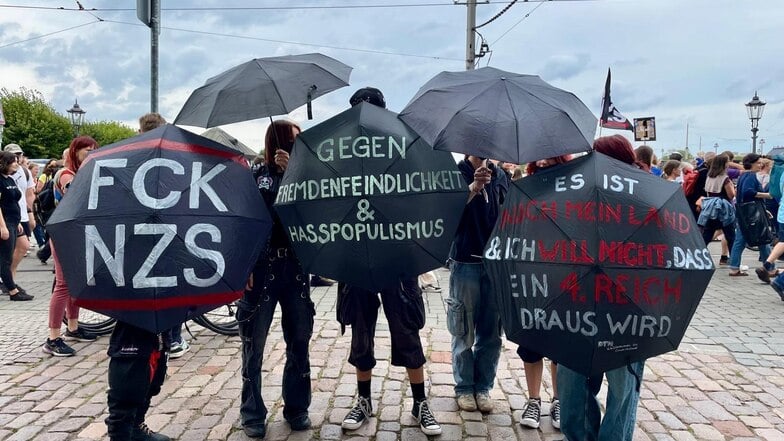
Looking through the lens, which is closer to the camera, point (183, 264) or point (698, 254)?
point (698, 254)

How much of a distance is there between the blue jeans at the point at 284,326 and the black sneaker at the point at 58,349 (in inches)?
102

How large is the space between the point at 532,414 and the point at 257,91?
2.70 meters

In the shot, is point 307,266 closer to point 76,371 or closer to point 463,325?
point 463,325

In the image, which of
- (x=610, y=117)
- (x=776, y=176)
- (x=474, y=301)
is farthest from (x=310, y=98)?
(x=610, y=117)

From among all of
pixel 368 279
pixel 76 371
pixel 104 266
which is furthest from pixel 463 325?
pixel 76 371

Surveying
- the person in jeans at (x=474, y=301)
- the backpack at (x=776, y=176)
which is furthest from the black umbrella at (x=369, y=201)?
the backpack at (x=776, y=176)

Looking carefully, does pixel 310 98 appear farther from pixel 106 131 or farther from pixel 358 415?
pixel 106 131

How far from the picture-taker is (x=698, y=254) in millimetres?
2441

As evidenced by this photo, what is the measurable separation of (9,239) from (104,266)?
656 centimetres

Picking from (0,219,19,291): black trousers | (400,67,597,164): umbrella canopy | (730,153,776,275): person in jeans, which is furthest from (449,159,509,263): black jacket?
(730,153,776,275): person in jeans

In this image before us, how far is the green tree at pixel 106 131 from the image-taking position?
5272cm

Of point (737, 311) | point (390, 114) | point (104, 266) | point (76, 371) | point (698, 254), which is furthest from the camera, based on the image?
point (737, 311)

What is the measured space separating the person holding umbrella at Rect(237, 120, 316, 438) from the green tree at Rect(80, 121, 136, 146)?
5355cm

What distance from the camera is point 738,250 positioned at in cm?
955
